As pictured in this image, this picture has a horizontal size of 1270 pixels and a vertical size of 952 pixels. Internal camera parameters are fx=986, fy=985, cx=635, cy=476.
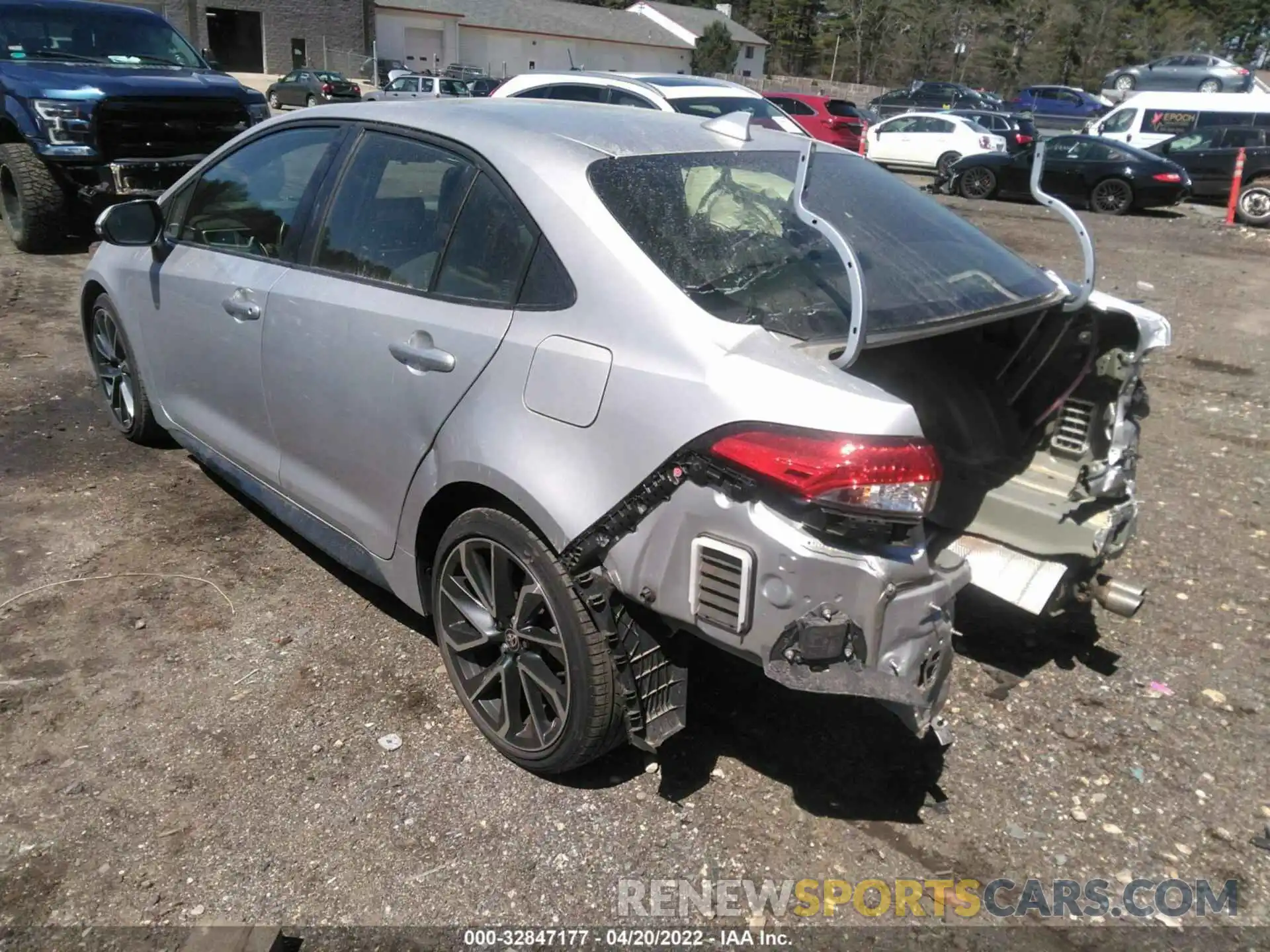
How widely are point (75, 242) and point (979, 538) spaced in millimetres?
9855

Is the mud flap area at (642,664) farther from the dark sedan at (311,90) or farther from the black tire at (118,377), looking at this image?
the dark sedan at (311,90)

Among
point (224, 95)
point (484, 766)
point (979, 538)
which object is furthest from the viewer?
point (224, 95)

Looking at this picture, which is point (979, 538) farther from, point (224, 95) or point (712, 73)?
point (712, 73)

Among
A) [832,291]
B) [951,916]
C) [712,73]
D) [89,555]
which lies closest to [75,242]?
[89,555]

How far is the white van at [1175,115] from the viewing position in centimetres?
2006

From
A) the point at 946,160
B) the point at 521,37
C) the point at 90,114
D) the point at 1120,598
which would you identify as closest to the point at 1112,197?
the point at 946,160

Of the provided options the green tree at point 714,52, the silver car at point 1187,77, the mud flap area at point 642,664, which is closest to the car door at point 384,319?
the mud flap area at point 642,664

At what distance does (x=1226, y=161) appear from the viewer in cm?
1930

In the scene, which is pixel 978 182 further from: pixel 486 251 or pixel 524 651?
pixel 524 651

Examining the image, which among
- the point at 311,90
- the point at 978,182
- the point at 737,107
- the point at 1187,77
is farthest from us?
the point at 1187,77

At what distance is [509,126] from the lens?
2.97 meters

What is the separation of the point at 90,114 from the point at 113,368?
4878 millimetres

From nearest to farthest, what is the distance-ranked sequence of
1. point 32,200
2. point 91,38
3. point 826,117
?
point 32,200, point 91,38, point 826,117

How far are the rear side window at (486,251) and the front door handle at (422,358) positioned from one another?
0.59 ft
